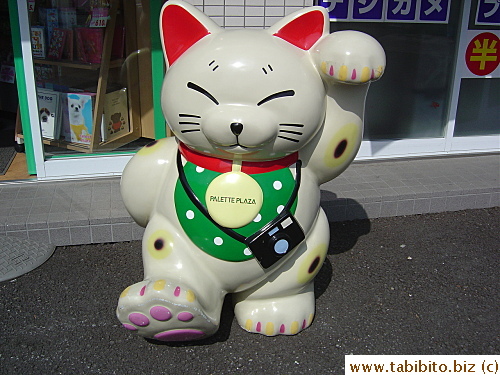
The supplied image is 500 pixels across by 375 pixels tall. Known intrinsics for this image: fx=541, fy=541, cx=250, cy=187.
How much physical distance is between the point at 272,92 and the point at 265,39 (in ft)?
0.97

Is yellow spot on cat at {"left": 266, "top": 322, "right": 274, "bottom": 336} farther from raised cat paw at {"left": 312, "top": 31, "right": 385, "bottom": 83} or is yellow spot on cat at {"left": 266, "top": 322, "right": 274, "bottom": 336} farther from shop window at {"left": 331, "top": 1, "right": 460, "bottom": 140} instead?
shop window at {"left": 331, "top": 1, "right": 460, "bottom": 140}

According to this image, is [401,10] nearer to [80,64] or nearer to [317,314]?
[80,64]

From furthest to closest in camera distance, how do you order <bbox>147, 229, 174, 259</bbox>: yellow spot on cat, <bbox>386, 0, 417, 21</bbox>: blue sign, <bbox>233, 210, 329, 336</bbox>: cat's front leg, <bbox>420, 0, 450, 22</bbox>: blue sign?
1. <bbox>420, 0, 450, 22</bbox>: blue sign
2. <bbox>386, 0, 417, 21</bbox>: blue sign
3. <bbox>233, 210, 329, 336</bbox>: cat's front leg
4. <bbox>147, 229, 174, 259</bbox>: yellow spot on cat

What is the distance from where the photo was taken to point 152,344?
2.91 m

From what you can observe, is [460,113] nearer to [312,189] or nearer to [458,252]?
[458,252]

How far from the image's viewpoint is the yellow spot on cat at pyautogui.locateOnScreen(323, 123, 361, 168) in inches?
109

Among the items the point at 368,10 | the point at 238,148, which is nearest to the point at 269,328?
the point at 238,148

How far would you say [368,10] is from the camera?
5453 mm

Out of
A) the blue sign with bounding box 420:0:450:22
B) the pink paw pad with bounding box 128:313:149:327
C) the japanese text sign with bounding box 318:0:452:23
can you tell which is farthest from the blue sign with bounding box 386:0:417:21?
the pink paw pad with bounding box 128:313:149:327

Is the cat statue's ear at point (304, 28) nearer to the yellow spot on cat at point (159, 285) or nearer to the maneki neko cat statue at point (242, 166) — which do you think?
the maneki neko cat statue at point (242, 166)

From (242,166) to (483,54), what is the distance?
14.5ft

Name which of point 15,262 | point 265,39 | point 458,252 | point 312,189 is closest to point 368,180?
point 458,252

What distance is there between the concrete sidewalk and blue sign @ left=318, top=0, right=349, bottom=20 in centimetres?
149

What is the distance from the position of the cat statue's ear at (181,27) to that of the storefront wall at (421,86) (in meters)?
2.36
